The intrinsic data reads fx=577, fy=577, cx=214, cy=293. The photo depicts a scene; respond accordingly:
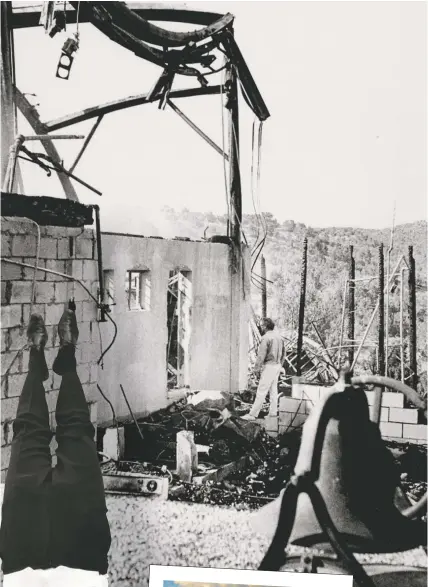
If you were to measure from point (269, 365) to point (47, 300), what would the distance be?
4.02 ft

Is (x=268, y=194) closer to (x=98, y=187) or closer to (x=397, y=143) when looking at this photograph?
(x=397, y=143)

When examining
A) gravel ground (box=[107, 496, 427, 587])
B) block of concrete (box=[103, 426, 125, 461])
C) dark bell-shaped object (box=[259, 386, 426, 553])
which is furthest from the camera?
block of concrete (box=[103, 426, 125, 461])

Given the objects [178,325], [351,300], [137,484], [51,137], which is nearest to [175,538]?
[137,484]

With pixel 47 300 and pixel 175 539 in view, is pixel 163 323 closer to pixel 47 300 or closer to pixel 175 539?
pixel 47 300

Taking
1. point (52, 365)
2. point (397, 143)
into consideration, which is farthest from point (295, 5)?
point (52, 365)

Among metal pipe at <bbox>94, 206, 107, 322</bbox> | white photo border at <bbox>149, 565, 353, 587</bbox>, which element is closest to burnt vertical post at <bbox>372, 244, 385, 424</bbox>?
white photo border at <bbox>149, 565, 353, 587</bbox>

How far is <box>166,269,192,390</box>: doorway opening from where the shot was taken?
3.13 metres

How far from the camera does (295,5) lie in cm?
296

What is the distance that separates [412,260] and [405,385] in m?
0.62

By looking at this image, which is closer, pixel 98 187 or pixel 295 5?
pixel 295 5

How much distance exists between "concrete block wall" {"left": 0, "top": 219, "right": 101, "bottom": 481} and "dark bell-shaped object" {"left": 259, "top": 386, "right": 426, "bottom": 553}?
1.17 meters

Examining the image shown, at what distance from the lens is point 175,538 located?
2.93m

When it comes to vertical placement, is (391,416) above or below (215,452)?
above

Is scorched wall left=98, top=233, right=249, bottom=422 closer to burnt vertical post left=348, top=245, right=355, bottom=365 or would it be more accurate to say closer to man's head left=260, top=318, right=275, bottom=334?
man's head left=260, top=318, right=275, bottom=334
